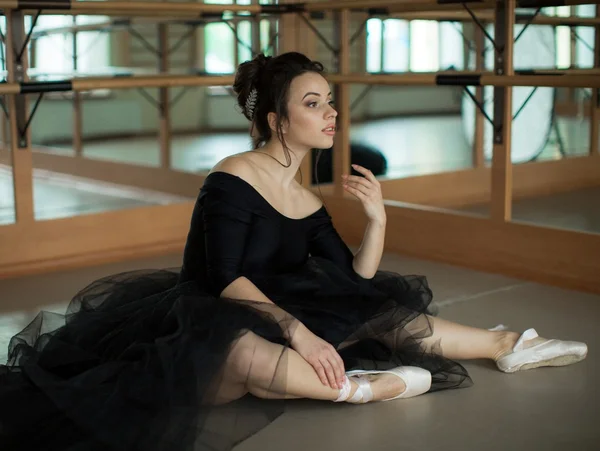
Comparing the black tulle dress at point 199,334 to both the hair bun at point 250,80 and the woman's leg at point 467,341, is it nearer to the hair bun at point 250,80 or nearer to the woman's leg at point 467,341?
the woman's leg at point 467,341

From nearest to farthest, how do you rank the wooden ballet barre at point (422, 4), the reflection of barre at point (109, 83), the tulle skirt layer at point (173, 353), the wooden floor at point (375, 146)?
the tulle skirt layer at point (173, 353) < the wooden ballet barre at point (422, 4) < the reflection of barre at point (109, 83) < the wooden floor at point (375, 146)

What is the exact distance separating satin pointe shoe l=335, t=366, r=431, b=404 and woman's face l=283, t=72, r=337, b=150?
1.52 ft

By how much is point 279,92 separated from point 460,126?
7.00 meters

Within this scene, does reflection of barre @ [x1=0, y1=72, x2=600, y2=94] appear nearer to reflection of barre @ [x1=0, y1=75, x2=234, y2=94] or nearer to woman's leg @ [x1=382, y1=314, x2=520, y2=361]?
reflection of barre @ [x1=0, y1=75, x2=234, y2=94]

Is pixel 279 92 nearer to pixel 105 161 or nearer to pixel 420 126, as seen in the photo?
pixel 105 161

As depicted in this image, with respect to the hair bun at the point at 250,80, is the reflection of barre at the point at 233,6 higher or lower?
higher

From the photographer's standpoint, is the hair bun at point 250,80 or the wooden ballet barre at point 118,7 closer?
the hair bun at point 250,80

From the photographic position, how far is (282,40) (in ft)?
11.9

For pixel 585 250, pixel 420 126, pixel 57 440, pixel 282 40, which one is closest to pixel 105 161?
pixel 282 40

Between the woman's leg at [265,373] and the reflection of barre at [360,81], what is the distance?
122 centimetres

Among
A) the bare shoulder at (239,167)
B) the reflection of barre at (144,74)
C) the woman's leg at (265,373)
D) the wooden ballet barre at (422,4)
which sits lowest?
the woman's leg at (265,373)

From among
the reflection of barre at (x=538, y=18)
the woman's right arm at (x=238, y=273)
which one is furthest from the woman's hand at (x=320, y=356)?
the reflection of barre at (x=538, y=18)

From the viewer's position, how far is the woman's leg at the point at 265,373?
5.78 ft

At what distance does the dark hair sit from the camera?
6.53 feet
